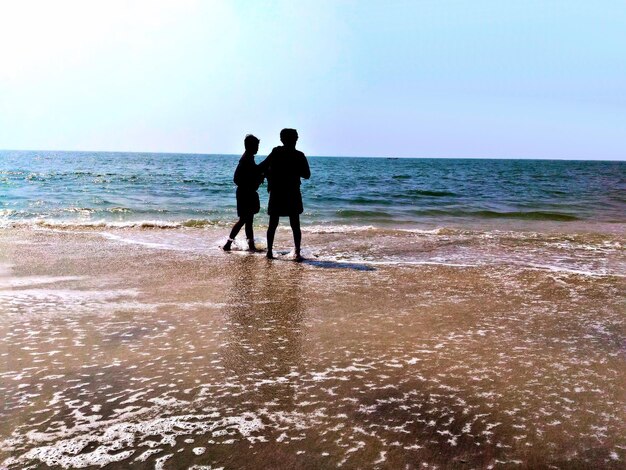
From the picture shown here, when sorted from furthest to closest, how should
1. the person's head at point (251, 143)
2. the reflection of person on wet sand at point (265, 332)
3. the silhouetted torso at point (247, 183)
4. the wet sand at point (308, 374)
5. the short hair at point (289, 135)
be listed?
the silhouetted torso at point (247, 183), the person's head at point (251, 143), the short hair at point (289, 135), the reflection of person on wet sand at point (265, 332), the wet sand at point (308, 374)

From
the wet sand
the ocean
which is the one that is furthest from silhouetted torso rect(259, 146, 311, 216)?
the wet sand

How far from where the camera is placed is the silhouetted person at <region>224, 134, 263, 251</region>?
843 centimetres

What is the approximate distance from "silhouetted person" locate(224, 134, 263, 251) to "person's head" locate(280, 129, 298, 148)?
32.1 inches

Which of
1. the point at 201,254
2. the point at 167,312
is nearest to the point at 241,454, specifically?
the point at 167,312

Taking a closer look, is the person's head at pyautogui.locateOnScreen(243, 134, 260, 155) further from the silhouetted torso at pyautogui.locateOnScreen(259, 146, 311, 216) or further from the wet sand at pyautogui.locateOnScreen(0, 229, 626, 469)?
the wet sand at pyautogui.locateOnScreen(0, 229, 626, 469)

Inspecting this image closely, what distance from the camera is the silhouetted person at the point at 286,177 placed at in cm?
773

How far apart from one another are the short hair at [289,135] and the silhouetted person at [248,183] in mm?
854

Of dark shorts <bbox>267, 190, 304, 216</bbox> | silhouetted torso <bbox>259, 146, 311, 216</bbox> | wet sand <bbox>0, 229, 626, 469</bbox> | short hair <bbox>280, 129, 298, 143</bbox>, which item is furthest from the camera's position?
dark shorts <bbox>267, 190, 304, 216</bbox>

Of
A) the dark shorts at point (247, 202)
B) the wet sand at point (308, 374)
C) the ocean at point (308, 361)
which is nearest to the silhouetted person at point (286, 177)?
the ocean at point (308, 361)

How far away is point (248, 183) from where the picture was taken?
28.4 feet

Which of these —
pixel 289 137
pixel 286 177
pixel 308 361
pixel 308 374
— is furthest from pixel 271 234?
pixel 308 374

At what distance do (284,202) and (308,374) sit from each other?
5.01 metres

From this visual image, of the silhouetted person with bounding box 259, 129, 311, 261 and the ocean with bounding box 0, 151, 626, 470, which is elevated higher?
the silhouetted person with bounding box 259, 129, 311, 261

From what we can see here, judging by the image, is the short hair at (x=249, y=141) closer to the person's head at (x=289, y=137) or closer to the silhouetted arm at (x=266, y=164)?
the silhouetted arm at (x=266, y=164)
